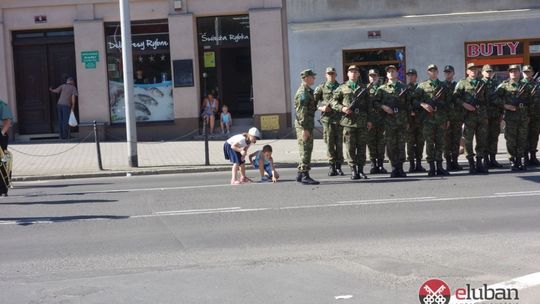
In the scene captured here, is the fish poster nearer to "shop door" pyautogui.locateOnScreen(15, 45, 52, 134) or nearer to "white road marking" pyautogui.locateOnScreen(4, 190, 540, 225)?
"shop door" pyautogui.locateOnScreen(15, 45, 52, 134)

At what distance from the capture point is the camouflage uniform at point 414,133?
13.8m

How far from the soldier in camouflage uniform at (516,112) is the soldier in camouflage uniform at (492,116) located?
115 mm

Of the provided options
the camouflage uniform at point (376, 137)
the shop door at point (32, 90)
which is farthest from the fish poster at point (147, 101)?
the camouflage uniform at point (376, 137)

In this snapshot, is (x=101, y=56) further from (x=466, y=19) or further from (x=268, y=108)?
(x=466, y=19)

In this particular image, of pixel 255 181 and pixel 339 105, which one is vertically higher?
pixel 339 105

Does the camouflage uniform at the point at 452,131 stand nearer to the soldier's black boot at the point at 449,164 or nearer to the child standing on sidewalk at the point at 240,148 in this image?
the soldier's black boot at the point at 449,164

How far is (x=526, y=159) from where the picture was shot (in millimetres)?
14781

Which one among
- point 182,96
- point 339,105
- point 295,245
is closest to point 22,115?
point 182,96

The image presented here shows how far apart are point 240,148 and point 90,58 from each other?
11.3 m

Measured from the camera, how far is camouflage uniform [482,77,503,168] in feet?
46.3

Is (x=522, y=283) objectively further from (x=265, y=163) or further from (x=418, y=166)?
(x=418, y=166)

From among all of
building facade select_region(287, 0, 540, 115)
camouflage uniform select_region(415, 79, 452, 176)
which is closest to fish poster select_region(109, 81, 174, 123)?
building facade select_region(287, 0, 540, 115)

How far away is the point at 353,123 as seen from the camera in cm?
1335

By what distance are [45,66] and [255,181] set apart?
1198 centimetres
